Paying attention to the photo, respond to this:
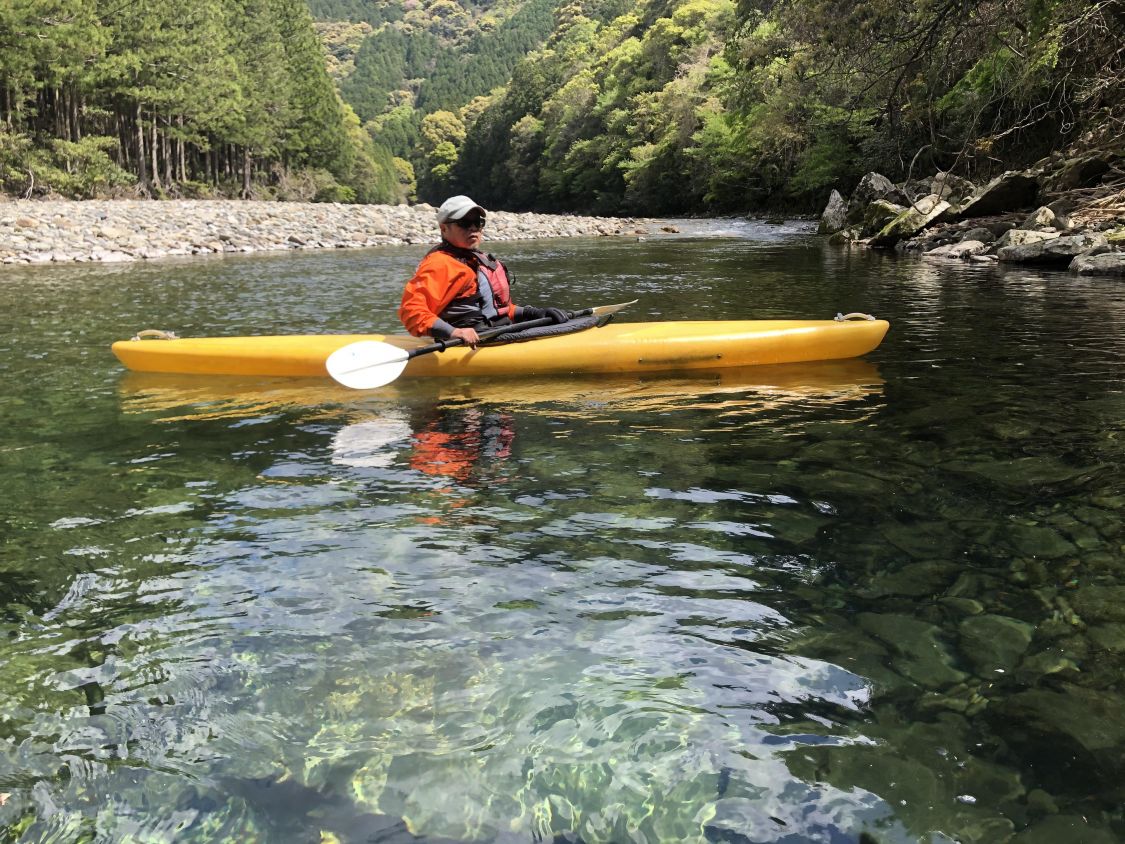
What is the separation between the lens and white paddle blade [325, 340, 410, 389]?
18.3 feet

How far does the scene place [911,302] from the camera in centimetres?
927

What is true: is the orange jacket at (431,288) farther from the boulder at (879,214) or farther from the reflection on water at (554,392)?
the boulder at (879,214)

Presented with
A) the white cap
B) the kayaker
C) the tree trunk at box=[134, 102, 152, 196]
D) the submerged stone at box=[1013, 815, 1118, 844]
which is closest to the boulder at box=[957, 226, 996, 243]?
the kayaker

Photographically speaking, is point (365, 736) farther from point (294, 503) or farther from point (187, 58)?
point (187, 58)

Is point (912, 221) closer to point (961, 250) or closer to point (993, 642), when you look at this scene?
point (961, 250)

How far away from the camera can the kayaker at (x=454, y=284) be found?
17.5 ft

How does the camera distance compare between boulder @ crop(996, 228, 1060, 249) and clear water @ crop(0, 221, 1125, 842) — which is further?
boulder @ crop(996, 228, 1060, 249)

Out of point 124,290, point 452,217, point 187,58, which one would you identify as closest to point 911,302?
point 452,217

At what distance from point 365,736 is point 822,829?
111cm

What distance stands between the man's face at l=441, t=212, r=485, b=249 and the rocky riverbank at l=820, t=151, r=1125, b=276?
9.24m

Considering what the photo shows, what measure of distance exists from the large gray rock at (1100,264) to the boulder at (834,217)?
11.2 m

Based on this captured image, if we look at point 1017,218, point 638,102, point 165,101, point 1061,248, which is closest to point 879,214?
point 1017,218

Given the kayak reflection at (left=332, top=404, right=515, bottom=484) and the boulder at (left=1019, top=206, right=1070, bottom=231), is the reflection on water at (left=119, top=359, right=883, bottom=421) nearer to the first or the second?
the kayak reflection at (left=332, top=404, right=515, bottom=484)

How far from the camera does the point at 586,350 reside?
19.2ft
